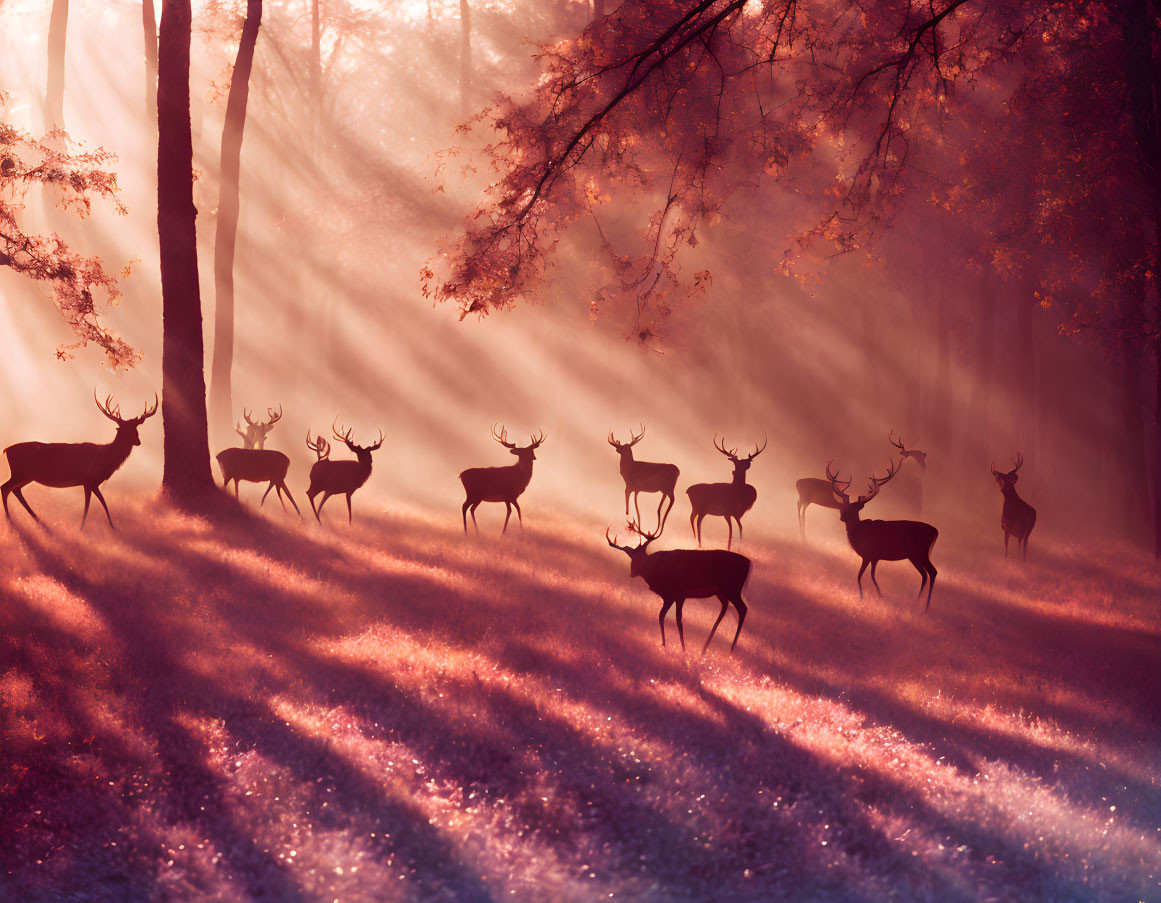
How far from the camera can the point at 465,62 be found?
2770 centimetres

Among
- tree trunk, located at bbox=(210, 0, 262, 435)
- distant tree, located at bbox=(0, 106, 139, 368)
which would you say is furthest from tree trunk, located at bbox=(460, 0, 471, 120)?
distant tree, located at bbox=(0, 106, 139, 368)

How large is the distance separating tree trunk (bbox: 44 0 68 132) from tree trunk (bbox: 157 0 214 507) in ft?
48.4

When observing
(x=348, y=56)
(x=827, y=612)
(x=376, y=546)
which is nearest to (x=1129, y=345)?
(x=827, y=612)

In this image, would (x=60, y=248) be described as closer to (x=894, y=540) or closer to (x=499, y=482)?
(x=499, y=482)

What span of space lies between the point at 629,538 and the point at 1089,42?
34.7 feet

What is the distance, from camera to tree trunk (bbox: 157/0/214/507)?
14.6m

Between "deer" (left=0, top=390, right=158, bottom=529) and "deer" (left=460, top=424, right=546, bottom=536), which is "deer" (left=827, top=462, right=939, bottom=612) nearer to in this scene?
"deer" (left=460, top=424, right=546, bottom=536)

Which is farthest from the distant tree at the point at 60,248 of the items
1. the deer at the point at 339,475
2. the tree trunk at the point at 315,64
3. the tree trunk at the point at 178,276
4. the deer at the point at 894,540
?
the tree trunk at the point at 315,64

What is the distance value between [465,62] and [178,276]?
51.4 ft

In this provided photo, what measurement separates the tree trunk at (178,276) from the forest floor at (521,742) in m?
2.11

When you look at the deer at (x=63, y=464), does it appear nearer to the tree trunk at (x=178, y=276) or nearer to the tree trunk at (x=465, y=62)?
the tree trunk at (x=178, y=276)

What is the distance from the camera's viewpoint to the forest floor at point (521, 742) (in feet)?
20.8

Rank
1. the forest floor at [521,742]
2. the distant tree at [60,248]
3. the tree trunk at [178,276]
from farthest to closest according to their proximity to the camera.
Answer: the tree trunk at [178,276]
the distant tree at [60,248]
the forest floor at [521,742]

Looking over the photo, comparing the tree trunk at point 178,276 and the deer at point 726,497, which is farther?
the deer at point 726,497
